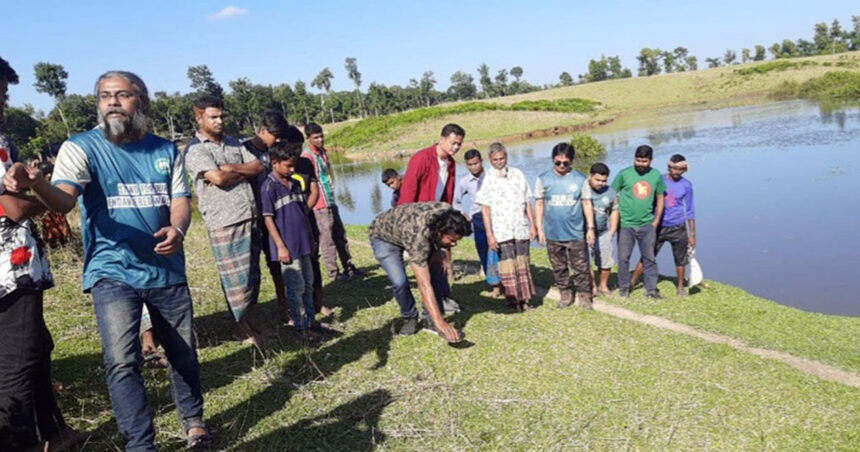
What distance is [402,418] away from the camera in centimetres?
388

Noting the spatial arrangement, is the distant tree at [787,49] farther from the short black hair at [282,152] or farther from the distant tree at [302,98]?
the short black hair at [282,152]

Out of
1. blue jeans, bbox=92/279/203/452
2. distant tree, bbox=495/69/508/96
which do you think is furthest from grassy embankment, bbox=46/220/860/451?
distant tree, bbox=495/69/508/96

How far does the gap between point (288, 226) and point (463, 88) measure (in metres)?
123

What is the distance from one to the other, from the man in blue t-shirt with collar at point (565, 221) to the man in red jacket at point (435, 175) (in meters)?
1.33

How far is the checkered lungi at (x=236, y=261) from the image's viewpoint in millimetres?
4621

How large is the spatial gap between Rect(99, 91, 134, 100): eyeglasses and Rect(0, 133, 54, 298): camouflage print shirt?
0.55 meters

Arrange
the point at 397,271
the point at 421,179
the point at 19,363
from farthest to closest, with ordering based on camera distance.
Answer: the point at 421,179 → the point at 397,271 → the point at 19,363

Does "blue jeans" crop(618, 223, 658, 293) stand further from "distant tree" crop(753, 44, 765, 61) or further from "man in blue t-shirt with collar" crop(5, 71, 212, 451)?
"distant tree" crop(753, 44, 765, 61)

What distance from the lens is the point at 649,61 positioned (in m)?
111

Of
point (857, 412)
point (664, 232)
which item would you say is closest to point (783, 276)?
point (664, 232)

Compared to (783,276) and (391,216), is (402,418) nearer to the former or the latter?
(391,216)

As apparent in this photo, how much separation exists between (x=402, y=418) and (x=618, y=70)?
116 m

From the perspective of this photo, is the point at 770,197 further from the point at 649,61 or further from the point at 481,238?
the point at 649,61

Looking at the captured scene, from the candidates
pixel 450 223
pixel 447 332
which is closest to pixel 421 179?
pixel 450 223
